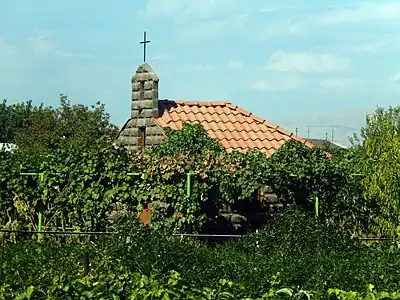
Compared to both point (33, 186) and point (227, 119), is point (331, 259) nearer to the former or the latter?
point (33, 186)

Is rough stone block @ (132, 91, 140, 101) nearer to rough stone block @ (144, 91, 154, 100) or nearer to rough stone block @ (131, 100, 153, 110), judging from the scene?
rough stone block @ (131, 100, 153, 110)

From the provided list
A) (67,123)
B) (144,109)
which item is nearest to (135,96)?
(144,109)

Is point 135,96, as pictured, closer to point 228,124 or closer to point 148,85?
point 148,85

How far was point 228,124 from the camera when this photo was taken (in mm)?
14852

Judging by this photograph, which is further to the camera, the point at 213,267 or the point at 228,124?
the point at 228,124

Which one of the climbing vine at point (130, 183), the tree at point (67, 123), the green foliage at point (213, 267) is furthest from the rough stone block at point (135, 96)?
the tree at point (67, 123)

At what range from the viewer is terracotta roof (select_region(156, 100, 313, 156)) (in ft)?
46.9

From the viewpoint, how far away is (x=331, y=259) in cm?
592

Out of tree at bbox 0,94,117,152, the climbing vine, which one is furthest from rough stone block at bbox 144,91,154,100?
tree at bbox 0,94,117,152

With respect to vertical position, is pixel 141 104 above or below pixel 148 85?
below

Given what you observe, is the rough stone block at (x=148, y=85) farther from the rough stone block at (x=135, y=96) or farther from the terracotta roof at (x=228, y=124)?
the terracotta roof at (x=228, y=124)

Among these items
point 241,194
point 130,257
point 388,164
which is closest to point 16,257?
point 130,257

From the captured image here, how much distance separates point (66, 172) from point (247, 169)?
103 inches

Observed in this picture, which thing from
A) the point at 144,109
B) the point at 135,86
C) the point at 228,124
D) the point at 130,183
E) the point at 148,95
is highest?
the point at 135,86
